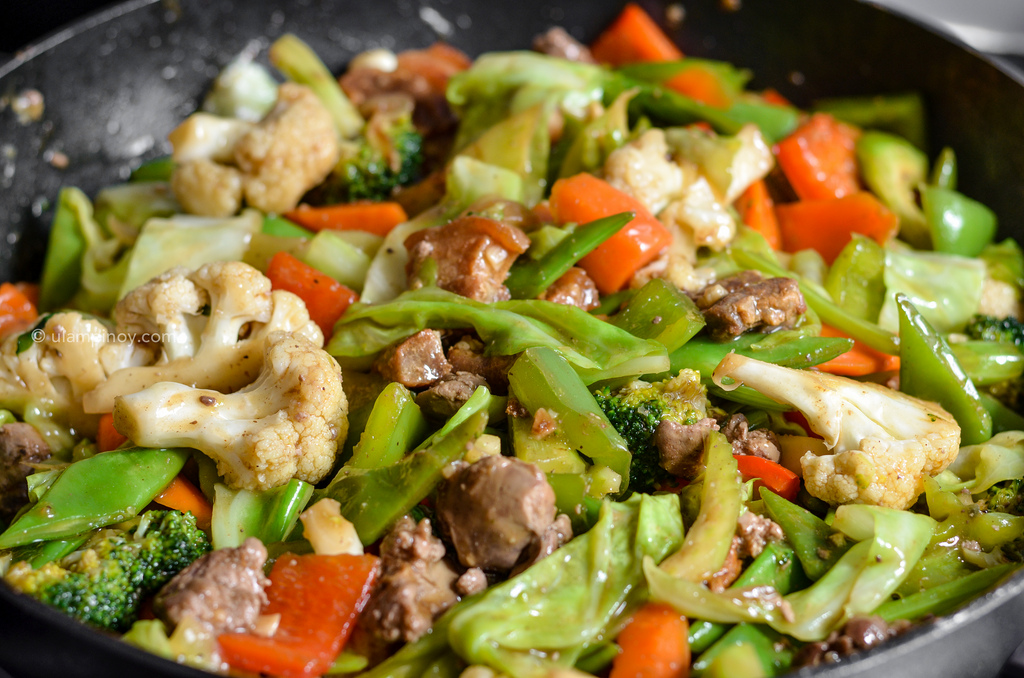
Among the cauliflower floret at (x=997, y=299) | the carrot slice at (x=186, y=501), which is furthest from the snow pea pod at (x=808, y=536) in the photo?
the carrot slice at (x=186, y=501)

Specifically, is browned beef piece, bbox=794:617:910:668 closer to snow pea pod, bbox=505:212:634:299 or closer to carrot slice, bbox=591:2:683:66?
snow pea pod, bbox=505:212:634:299

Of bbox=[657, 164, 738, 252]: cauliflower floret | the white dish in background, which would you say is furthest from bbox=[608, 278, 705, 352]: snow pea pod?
the white dish in background

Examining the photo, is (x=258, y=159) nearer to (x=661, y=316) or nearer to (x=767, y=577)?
(x=661, y=316)

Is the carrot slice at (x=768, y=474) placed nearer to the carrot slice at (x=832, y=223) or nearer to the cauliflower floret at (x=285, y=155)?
the carrot slice at (x=832, y=223)

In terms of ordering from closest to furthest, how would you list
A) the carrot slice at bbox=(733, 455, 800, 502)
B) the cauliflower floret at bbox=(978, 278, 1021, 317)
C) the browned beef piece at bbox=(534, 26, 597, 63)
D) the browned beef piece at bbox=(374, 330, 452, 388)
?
1. the carrot slice at bbox=(733, 455, 800, 502)
2. the browned beef piece at bbox=(374, 330, 452, 388)
3. the cauliflower floret at bbox=(978, 278, 1021, 317)
4. the browned beef piece at bbox=(534, 26, 597, 63)

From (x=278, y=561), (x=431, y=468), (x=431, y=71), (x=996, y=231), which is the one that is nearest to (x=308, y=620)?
(x=278, y=561)

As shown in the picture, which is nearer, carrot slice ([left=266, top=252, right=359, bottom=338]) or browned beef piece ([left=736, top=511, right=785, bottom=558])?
browned beef piece ([left=736, top=511, right=785, bottom=558])

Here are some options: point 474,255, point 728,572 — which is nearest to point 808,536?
point 728,572
